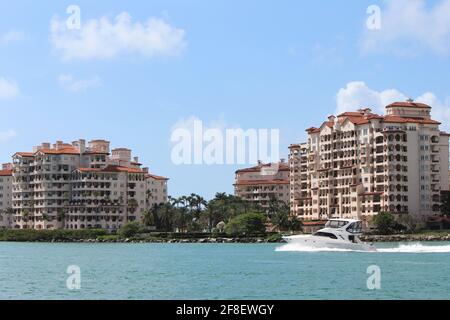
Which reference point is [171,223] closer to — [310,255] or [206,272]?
[310,255]

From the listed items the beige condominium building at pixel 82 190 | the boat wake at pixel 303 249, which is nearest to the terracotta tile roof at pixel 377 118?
the beige condominium building at pixel 82 190

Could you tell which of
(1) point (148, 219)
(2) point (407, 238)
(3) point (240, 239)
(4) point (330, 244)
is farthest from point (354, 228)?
(1) point (148, 219)

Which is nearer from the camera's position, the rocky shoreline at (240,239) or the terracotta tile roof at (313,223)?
the rocky shoreline at (240,239)

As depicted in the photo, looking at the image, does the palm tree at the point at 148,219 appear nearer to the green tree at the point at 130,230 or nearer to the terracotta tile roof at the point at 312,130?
the green tree at the point at 130,230

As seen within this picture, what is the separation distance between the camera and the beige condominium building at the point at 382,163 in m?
169

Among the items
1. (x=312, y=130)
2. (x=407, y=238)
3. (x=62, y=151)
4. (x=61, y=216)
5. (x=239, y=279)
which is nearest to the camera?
(x=239, y=279)

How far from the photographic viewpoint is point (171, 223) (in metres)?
190

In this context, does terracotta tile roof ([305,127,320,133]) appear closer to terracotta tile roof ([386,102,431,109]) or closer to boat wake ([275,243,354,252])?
terracotta tile roof ([386,102,431,109])

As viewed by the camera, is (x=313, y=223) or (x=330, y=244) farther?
(x=313, y=223)

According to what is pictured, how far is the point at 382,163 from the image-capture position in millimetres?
170250

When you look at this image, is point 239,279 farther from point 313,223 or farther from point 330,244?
point 313,223

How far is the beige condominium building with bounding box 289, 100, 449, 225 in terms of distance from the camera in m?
169

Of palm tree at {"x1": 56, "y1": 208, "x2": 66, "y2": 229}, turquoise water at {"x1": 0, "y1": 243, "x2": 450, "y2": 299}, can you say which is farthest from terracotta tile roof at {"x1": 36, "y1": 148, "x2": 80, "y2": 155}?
turquoise water at {"x1": 0, "y1": 243, "x2": 450, "y2": 299}
